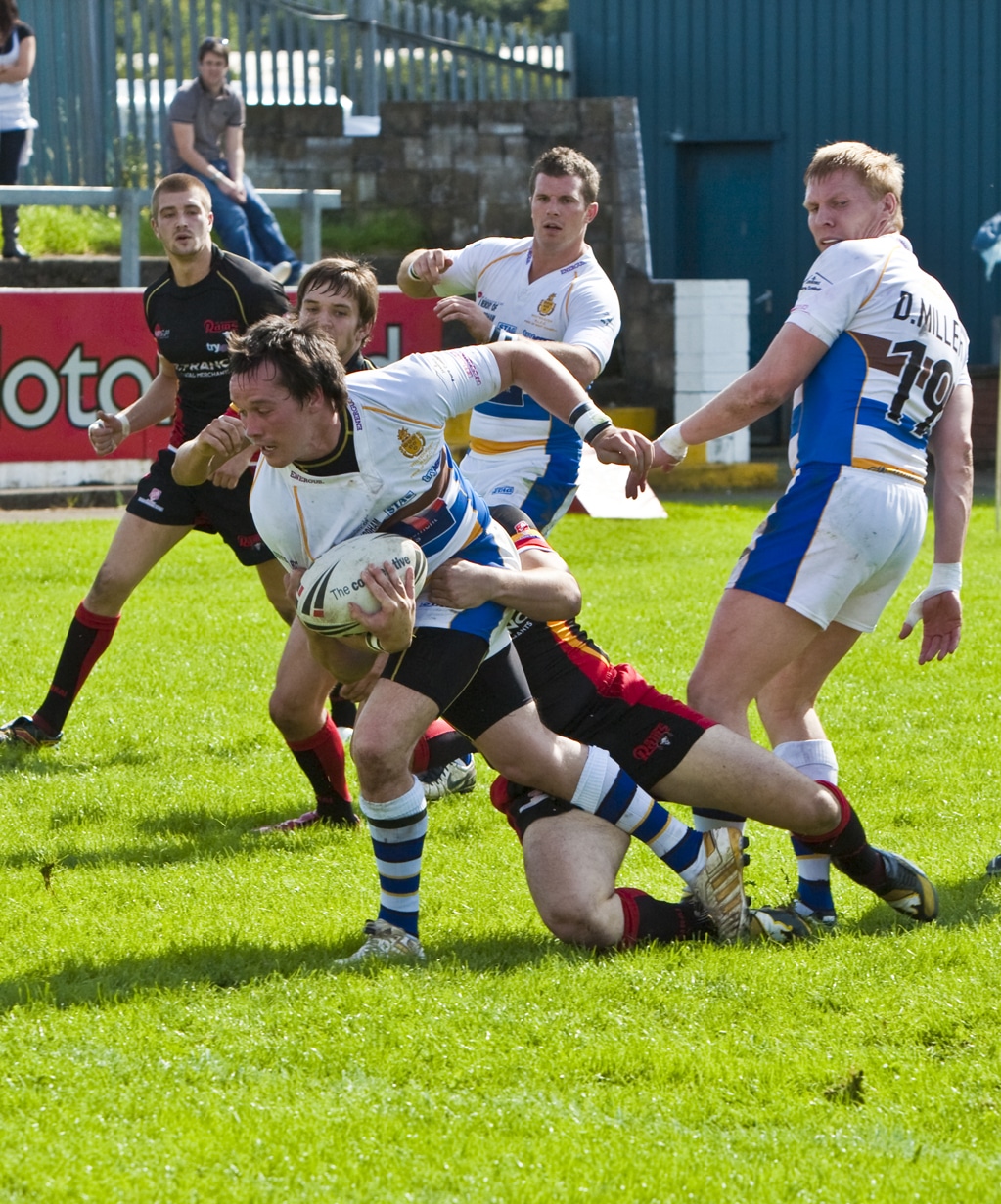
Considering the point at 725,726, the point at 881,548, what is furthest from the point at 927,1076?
the point at 881,548

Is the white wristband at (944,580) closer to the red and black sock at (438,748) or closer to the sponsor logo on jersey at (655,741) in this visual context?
the sponsor logo on jersey at (655,741)

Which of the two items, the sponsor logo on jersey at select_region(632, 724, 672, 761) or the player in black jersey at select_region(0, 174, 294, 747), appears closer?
the sponsor logo on jersey at select_region(632, 724, 672, 761)

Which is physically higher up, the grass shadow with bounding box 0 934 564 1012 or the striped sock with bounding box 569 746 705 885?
the striped sock with bounding box 569 746 705 885

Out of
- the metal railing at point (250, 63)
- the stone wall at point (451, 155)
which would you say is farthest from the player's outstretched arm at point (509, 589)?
the stone wall at point (451, 155)

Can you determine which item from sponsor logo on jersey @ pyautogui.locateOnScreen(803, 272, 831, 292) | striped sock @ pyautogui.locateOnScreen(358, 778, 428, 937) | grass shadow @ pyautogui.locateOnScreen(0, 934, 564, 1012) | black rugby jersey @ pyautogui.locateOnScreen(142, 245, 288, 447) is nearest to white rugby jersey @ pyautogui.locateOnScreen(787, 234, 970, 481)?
sponsor logo on jersey @ pyautogui.locateOnScreen(803, 272, 831, 292)

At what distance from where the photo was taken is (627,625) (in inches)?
386

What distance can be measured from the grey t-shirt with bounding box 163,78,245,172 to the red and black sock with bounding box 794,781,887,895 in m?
12.6

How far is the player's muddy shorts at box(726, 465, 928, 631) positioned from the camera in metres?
4.78

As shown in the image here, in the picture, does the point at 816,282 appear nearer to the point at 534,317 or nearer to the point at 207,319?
the point at 534,317

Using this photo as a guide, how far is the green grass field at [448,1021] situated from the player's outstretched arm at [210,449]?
1.28 metres

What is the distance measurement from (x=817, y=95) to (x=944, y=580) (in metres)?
18.8

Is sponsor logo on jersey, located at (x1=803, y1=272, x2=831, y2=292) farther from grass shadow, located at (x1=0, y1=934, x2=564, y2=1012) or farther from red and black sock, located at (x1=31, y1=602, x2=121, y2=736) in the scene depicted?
red and black sock, located at (x1=31, y1=602, x2=121, y2=736)

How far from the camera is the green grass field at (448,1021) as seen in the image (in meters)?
3.33

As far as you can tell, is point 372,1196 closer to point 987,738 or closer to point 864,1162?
point 864,1162
